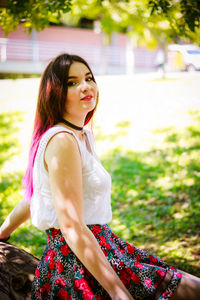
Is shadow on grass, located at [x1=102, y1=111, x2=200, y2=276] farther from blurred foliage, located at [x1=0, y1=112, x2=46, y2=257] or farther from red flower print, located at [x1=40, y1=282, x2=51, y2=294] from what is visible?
red flower print, located at [x1=40, y1=282, x2=51, y2=294]

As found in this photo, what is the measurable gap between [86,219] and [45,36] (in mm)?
23734

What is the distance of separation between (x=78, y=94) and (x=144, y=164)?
5.01m

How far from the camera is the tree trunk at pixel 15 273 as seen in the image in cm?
193

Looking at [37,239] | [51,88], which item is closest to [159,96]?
[37,239]

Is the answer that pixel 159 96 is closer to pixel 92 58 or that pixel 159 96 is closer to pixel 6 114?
pixel 6 114

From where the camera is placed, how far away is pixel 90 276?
1.68 m

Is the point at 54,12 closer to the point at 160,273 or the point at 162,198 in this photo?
the point at 160,273

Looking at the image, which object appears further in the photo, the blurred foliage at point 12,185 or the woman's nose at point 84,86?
the blurred foliage at point 12,185

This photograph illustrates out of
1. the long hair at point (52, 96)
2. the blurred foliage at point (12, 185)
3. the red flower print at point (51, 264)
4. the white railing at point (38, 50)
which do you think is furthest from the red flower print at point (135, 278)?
the white railing at point (38, 50)

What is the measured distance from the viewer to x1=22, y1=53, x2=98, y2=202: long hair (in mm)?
1829

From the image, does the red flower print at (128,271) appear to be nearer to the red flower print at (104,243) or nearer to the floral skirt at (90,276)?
the floral skirt at (90,276)

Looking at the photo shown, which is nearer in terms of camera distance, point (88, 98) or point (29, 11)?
point (88, 98)

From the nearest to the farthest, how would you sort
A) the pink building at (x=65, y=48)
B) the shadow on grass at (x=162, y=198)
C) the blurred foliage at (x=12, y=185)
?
the shadow on grass at (x=162, y=198) < the blurred foliage at (x=12, y=185) < the pink building at (x=65, y=48)

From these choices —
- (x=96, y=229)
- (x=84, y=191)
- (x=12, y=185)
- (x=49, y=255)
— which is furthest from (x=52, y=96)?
(x=12, y=185)
